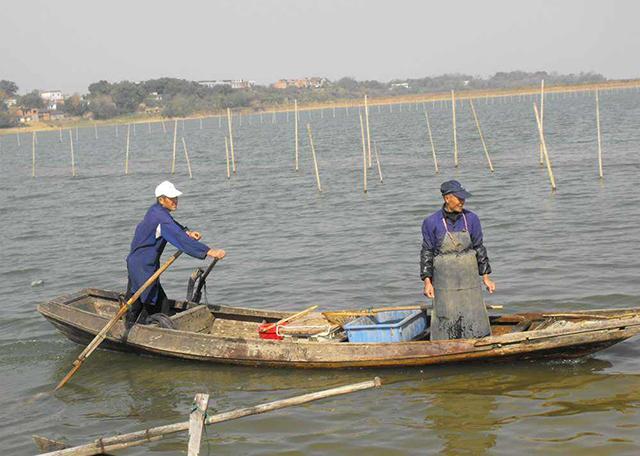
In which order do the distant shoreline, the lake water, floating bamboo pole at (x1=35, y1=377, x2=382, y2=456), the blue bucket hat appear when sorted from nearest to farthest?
1. floating bamboo pole at (x1=35, y1=377, x2=382, y2=456)
2. the lake water
3. the blue bucket hat
4. the distant shoreline

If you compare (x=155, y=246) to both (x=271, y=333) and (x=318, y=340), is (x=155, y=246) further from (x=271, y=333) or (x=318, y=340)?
(x=318, y=340)

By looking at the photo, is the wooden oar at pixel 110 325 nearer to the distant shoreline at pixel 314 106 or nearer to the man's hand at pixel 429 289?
the man's hand at pixel 429 289

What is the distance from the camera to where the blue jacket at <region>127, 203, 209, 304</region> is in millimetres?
8953

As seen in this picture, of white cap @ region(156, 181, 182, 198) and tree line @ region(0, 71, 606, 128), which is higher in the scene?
tree line @ region(0, 71, 606, 128)

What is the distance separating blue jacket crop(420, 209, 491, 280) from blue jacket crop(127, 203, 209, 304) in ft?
7.80

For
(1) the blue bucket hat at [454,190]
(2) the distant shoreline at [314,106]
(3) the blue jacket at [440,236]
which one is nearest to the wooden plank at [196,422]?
(3) the blue jacket at [440,236]

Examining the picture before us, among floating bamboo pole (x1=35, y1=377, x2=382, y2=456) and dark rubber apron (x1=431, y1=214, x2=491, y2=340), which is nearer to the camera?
floating bamboo pole (x1=35, y1=377, x2=382, y2=456)

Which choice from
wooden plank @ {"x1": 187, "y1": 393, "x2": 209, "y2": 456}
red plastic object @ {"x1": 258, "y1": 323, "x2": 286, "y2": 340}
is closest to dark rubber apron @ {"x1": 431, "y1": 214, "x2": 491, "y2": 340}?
red plastic object @ {"x1": 258, "y1": 323, "x2": 286, "y2": 340}

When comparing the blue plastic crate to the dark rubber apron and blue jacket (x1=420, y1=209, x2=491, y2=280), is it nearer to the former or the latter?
the dark rubber apron

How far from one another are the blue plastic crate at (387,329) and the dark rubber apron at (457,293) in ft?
1.37

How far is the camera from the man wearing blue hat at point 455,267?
7.97 metres

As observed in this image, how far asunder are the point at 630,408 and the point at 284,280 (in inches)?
289

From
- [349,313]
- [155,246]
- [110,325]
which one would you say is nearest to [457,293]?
[349,313]

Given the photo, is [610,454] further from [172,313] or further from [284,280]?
[284,280]
